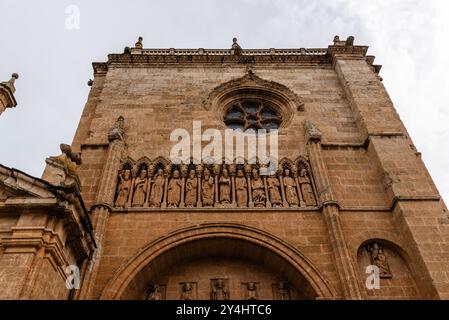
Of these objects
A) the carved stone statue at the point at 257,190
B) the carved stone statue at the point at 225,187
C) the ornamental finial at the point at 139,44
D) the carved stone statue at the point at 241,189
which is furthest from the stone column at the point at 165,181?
the ornamental finial at the point at 139,44

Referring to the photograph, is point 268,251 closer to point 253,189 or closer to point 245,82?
point 253,189

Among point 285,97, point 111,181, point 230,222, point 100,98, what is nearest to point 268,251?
point 230,222

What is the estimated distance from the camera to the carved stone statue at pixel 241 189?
9258 millimetres

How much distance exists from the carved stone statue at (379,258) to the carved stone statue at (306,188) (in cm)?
161

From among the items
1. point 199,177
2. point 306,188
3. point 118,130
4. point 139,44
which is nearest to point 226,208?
point 199,177

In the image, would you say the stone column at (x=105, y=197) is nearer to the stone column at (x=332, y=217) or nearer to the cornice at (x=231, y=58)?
the cornice at (x=231, y=58)

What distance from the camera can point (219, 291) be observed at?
840cm

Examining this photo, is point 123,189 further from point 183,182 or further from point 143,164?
point 183,182

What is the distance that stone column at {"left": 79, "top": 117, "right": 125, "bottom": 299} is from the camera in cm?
762

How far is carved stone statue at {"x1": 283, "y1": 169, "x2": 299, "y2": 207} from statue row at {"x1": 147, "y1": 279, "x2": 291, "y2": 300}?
1.89 metres

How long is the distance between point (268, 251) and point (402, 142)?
4926 millimetres

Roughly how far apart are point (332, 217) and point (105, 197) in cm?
518

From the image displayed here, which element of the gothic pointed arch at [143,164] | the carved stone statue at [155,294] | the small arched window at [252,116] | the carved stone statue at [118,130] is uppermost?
the small arched window at [252,116]

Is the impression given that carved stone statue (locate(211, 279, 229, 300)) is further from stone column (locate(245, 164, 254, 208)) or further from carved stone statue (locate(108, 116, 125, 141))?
carved stone statue (locate(108, 116, 125, 141))
